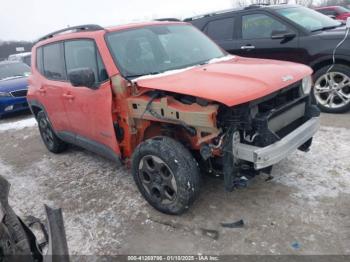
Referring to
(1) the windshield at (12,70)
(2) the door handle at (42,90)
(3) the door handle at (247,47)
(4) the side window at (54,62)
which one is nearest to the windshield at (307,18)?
(3) the door handle at (247,47)

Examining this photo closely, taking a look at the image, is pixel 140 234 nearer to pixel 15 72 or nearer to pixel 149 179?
pixel 149 179

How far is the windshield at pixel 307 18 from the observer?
238 inches

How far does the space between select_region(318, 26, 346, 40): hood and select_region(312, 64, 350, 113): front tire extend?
1.51ft

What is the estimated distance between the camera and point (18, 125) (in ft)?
26.3

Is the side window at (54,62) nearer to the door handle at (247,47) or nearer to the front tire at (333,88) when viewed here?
the door handle at (247,47)

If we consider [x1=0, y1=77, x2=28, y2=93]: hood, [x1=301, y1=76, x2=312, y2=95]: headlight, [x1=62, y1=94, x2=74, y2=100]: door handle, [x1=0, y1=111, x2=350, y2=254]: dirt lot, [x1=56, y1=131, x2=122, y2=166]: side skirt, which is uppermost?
[x1=301, y1=76, x2=312, y2=95]: headlight

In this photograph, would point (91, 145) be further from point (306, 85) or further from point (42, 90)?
point (306, 85)

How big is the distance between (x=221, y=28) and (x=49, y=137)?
12.6 ft

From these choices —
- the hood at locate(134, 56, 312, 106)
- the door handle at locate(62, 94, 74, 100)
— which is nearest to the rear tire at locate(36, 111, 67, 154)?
the door handle at locate(62, 94, 74, 100)

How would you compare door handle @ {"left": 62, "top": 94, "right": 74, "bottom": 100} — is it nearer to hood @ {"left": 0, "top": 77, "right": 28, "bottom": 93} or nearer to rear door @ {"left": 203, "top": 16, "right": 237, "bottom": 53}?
rear door @ {"left": 203, "top": 16, "right": 237, "bottom": 53}

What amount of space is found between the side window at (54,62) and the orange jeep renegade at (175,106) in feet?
0.10

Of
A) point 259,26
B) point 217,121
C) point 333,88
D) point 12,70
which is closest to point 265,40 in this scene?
point 259,26

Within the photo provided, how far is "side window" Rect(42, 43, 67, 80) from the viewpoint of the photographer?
457 centimetres

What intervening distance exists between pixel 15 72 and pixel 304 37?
27.1 feet
